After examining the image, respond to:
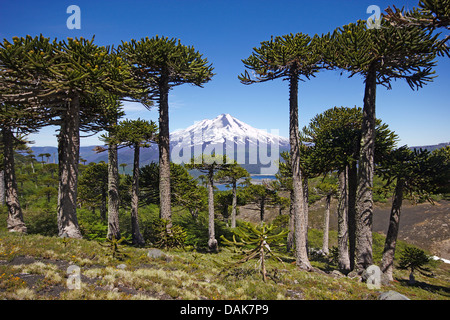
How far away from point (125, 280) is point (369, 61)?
1230 cm

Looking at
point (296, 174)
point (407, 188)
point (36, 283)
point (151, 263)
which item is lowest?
point (151, 263)

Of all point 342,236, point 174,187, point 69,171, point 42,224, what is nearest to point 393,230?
point 342,236

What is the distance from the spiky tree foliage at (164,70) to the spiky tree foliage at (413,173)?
466 inches

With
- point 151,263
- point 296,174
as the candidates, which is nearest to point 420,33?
point 296,174

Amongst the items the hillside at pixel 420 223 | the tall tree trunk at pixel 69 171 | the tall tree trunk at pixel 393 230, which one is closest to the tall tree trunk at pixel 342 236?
the tall tree trunk at pixel 393 230

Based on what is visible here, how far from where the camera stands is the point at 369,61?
873 cm

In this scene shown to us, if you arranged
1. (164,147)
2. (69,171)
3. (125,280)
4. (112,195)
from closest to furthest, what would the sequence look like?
(125,280) < (69,171) < (164,147) < (112,195)

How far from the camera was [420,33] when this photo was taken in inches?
305

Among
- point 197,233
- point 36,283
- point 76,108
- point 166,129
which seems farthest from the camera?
point 197,233

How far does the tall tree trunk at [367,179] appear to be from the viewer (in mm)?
9930

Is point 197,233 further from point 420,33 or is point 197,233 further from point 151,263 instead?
point 420,33

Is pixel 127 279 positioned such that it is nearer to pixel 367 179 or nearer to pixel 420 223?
pixel 367 179

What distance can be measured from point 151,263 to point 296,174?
8694 mm

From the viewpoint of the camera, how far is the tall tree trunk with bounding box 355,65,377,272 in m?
9.93
